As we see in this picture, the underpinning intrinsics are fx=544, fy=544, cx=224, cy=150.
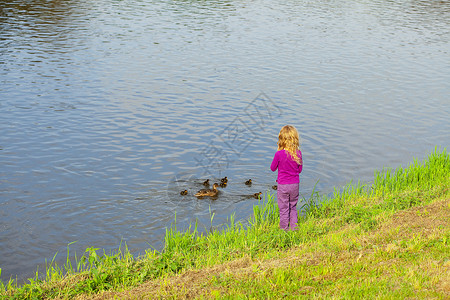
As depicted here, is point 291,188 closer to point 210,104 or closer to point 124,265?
point 124,265

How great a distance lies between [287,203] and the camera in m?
9.14

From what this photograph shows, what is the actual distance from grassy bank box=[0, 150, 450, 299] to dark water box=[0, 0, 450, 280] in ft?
6.03

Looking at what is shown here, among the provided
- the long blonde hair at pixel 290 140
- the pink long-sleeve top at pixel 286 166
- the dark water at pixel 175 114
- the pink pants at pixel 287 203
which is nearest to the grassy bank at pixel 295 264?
the pink pants at pixel 287 203

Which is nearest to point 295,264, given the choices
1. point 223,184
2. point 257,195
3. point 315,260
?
point 315,260

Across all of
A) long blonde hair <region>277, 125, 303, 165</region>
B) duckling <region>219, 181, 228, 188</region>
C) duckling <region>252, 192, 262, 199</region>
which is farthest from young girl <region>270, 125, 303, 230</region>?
duckling <region>219, 181, 228, 188</region>

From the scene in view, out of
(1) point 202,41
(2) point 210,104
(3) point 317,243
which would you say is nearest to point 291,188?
(3) point 317,243

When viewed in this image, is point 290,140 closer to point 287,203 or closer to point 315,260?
point 287,203

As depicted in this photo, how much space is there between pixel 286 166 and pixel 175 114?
8.92 m

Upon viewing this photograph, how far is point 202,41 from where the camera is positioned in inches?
1103

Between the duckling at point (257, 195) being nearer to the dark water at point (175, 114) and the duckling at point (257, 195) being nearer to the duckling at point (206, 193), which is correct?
the dark water at point (175, 114)

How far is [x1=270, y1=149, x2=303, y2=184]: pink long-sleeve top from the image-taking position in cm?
884

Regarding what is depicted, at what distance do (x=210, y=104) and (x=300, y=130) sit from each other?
348 cm

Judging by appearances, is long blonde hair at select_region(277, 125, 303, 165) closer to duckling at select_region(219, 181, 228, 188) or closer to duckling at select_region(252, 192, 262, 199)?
duckling at select_region(252, 192, 262, 199)

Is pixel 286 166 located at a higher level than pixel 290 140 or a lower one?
lower
